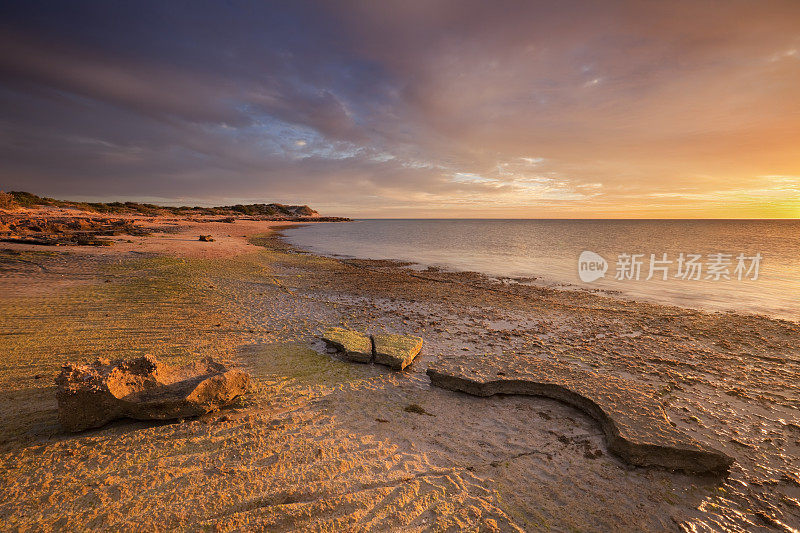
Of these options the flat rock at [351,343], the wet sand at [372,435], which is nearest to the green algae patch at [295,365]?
the wet sand at [372,435]

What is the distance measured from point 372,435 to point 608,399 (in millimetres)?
4142

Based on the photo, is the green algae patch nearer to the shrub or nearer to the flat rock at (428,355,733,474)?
the flat rock at (428,355,733,474)

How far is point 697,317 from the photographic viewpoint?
40.5 ft

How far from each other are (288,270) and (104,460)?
15847mm

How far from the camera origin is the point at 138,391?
4910 millimetres

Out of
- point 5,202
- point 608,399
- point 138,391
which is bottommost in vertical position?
point 608,399

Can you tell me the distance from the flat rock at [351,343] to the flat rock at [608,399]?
5.53 feet

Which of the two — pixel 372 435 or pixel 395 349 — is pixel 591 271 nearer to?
pixel 395 349

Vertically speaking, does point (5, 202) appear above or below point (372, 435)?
above

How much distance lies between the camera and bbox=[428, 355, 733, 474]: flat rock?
4.56 m

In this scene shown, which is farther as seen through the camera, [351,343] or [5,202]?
[5,202]

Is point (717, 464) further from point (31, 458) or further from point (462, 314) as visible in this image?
point (31, 458)

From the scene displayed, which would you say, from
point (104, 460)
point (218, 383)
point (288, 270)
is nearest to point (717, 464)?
point (218, 383)

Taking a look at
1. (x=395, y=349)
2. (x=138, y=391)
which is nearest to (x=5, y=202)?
(x=138, y=391)
